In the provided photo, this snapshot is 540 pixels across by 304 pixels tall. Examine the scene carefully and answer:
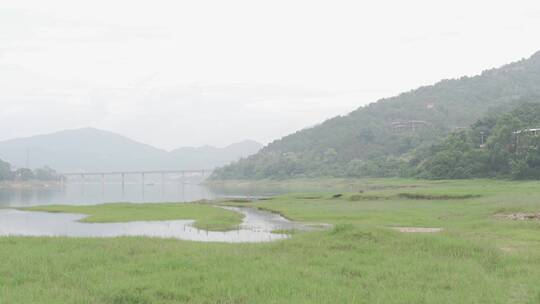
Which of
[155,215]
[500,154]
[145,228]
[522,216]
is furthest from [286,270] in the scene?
[500,154]

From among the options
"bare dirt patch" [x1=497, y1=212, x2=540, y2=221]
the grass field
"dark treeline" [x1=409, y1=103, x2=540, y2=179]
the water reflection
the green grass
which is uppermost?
"dark treeline" [x1=409, y1=103, x2=540, y2=179]

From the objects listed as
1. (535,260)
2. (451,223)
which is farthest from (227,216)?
(535,260)

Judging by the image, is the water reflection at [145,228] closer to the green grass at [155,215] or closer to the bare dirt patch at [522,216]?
the green grass at [155,215]

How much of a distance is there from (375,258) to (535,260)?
16.9 ft

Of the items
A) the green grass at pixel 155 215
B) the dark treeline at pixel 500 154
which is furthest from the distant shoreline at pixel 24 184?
the dark treeline at pixel 500 154

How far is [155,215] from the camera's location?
4331 centimetres

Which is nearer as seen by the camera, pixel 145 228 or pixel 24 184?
pixel 145 228

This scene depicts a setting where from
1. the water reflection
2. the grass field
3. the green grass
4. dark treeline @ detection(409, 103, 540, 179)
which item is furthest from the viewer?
dark treeline @ detection(409, 103, 540, 179)

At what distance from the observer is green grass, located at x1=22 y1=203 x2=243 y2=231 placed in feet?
118

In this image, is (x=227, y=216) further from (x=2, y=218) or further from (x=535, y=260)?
(x=535, y=260)

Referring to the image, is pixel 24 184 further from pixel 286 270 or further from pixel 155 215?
pixel 286 270

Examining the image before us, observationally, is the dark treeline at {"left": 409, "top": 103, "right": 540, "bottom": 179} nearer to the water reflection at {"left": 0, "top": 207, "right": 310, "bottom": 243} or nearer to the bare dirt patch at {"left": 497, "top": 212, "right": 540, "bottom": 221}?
the bare dirt patch at {"left": 497, "top": 212, "right": 540, "bottom": 221}

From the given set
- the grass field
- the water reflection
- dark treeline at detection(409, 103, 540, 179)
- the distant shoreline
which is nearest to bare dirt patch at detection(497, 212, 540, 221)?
the grass field

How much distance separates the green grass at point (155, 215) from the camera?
36.1 m
